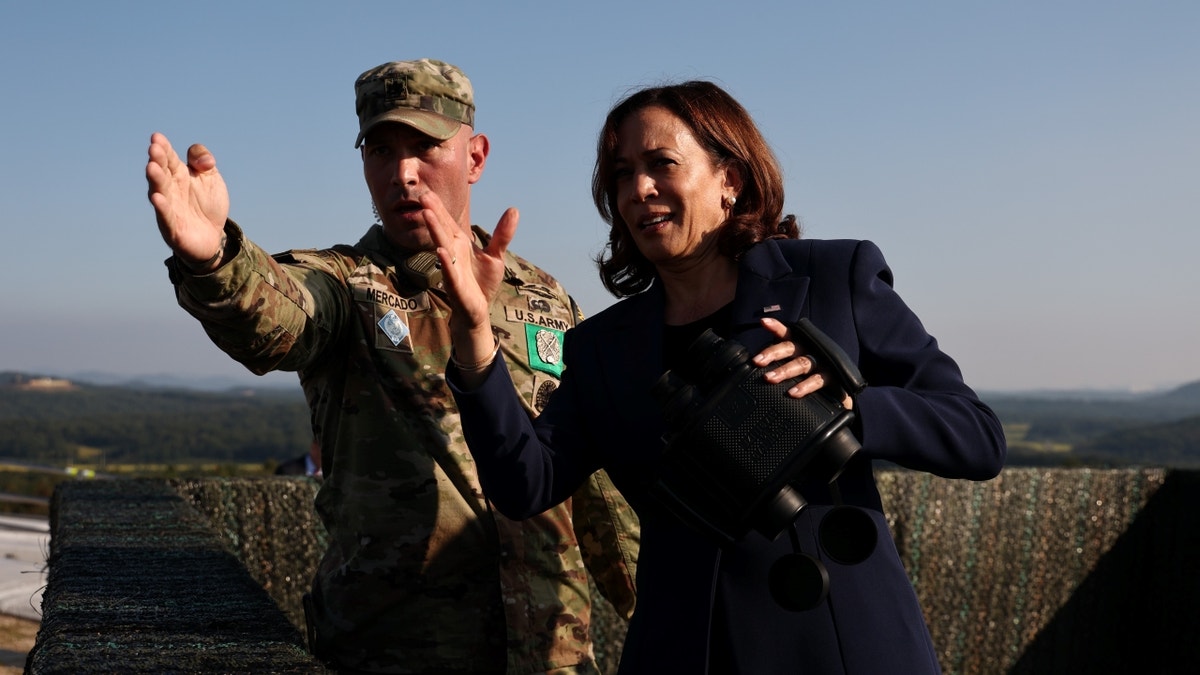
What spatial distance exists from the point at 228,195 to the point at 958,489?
6588mm

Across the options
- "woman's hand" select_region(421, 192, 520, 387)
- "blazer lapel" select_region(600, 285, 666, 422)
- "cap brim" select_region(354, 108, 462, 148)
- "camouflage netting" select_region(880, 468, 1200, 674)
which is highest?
"cap brim" select_region(354, 108, 462, 148)

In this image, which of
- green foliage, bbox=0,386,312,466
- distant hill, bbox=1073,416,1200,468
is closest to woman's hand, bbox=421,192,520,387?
green foliage, bbox=0,386,312,466

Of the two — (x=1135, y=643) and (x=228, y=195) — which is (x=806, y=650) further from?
(x=1135, y=643)

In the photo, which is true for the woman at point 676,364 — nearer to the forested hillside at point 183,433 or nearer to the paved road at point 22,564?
the paved road at point 22,564

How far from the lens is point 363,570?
3.30 m

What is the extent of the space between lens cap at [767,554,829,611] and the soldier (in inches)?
42.5

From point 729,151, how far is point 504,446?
0.86m

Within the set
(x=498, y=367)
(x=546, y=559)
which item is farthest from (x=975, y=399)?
(x=546, y=559)

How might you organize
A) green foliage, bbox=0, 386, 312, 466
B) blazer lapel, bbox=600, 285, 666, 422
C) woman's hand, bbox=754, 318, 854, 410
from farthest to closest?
green foliage, bbox=0, 386, 312, 466
blazer lapel, bbox=600, 285, 666, 422
woman's hand, bbox=754, 318, 854, 410

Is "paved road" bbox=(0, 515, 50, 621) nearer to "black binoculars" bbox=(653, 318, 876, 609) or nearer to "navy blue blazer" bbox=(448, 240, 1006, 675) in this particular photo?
"navy blue blazer" bbox=(448, 240, 1006, 675)

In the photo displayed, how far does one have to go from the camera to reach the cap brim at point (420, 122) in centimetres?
341

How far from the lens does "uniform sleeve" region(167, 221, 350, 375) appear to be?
9.16ft

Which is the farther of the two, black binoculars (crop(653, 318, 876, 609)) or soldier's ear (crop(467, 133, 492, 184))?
soldier's ear (crop(467, 133, 492, 184))

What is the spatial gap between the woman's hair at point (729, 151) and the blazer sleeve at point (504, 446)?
589 millimetres
